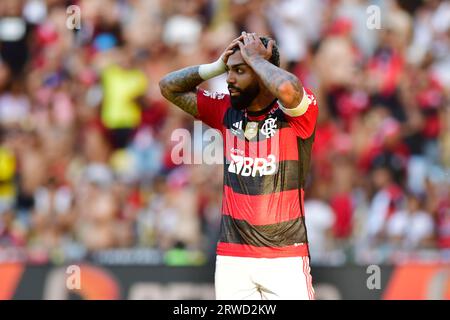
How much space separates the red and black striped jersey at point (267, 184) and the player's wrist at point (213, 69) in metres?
0.38

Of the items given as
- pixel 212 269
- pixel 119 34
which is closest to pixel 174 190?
pixel 212 269

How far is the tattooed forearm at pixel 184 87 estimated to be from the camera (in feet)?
19.2

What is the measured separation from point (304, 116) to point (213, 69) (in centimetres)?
75

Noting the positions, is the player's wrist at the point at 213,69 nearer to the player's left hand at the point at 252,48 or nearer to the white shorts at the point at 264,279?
the player's left hand at the point at 252,48

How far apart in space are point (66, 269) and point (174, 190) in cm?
173

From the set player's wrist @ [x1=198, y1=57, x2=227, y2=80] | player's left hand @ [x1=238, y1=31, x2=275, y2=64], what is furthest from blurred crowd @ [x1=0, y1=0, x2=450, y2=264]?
player's left hand @ [x1=238, y1=31, x2=275, y2=64]

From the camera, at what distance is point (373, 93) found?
33.9 ft
